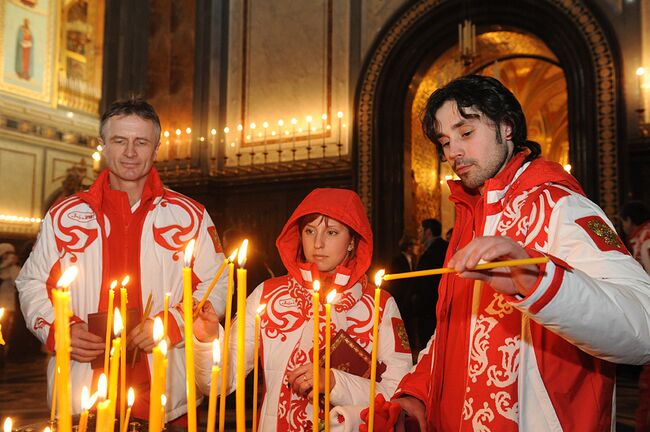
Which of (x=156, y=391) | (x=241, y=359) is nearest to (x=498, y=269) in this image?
(x=241, y=359)

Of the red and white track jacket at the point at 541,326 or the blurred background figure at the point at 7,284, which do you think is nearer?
the red and white track jacket at the point at 541,326

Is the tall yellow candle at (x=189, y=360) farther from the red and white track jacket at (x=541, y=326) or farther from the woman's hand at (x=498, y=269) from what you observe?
the red and white track jacket at (x=541, y=326)

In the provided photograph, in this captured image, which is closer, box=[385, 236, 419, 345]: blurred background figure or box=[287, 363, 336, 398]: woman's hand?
box=[287, 363, 336, 398]: woman's hand

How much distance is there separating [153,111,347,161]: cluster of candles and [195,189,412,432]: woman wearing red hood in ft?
22.5

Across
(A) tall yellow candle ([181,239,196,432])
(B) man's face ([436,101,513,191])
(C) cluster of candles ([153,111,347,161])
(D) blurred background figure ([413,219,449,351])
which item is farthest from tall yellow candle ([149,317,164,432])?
(C) cluster of candles ([153,111,347,161])

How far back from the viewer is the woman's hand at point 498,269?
3.67ft

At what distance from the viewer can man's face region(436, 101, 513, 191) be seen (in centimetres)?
180

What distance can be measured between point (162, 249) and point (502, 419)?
160 centimetres

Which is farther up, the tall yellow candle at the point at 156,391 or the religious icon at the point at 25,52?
the religious icon at the point at 25,52

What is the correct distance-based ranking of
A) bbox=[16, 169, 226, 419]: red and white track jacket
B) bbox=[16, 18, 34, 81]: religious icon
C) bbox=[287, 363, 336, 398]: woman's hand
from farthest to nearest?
1. bbox=[16, 18, 34, 81]: religious icon
2. bbox=[16, 169, 226, 419]: red and white track jacket
3. bbox=[287, 363, 336, 398]: woman's hand

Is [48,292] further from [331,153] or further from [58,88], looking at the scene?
[58,88]

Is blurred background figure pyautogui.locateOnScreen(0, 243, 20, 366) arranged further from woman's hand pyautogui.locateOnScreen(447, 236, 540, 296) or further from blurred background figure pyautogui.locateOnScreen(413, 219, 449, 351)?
woman's hand pyautogui.locateOnScreen(447, 236, 540, 296)

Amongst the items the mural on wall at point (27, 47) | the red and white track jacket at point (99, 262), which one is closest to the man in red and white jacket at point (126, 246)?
the red and white track jacket at point (99, 262)

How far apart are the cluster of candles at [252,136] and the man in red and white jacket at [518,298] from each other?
7492 millimetres
